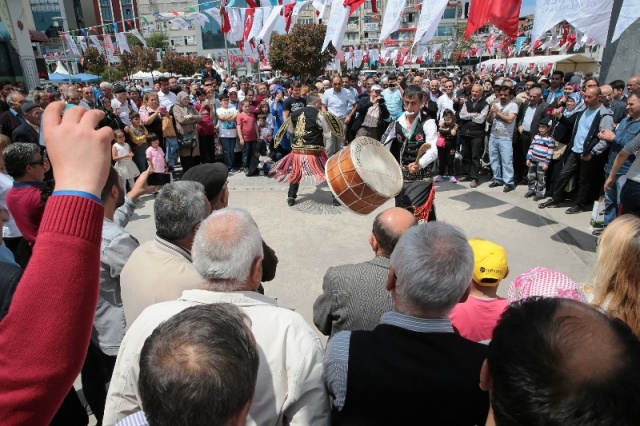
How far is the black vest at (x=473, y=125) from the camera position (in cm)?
775

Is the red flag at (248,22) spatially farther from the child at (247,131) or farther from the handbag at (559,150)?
the handbag at (559,150)

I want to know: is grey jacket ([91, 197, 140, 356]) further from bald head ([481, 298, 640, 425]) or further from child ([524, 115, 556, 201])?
child ([524, 115, 556, 201])

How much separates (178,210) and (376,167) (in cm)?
235

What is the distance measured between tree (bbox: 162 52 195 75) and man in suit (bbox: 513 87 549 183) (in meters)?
41.6

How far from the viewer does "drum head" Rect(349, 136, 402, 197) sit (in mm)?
3963

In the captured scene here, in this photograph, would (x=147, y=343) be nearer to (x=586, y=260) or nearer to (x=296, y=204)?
(x=586, y=260)

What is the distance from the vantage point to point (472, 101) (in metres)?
7.83

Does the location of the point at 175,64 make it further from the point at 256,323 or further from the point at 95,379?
the point at 256,323

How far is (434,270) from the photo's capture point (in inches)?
62.7

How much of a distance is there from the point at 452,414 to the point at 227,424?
0.85 metres

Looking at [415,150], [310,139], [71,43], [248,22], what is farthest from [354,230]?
[71,43]

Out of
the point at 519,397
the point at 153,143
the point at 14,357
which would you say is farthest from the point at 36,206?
the point at 153,143

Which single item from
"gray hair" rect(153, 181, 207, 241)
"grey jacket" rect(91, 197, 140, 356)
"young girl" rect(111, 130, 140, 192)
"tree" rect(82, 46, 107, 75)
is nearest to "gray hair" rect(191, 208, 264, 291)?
"gray hair" rect(153, 181, 207, 241)

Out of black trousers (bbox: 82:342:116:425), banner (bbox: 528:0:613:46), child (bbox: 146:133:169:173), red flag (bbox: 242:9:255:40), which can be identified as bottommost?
black trousers (bbox: 82:342:116:425)
